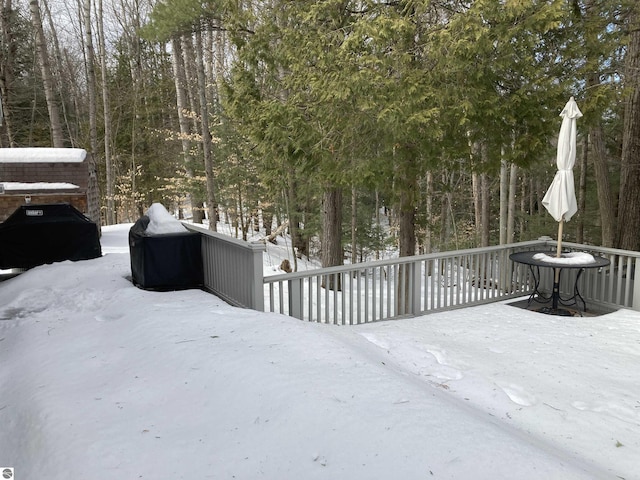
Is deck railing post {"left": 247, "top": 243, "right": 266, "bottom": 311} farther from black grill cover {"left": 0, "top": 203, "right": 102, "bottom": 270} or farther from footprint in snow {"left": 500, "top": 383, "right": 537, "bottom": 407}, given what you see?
black grill cover {"left": 0, "top": 203, "right": 102, "bottom": 270}

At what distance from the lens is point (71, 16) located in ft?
85.5

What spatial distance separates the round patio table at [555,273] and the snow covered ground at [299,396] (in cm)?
77

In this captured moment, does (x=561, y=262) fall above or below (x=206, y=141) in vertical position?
below

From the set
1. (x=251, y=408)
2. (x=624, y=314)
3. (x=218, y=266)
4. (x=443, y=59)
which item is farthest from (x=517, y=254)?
(x=251, y=408)

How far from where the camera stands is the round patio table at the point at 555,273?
6.47m

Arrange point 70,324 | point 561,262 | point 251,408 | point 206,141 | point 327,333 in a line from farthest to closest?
point 206,141
point 561,262
point 70,324
point 327,333
point 251,408

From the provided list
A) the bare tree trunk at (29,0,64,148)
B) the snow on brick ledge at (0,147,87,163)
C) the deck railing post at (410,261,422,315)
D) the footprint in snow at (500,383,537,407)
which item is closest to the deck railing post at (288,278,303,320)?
the deck railing post at (410,261,422,315)

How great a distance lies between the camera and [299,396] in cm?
335

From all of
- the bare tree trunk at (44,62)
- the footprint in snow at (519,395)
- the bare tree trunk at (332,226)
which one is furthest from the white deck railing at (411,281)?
the bare tree trunk at (44,62)

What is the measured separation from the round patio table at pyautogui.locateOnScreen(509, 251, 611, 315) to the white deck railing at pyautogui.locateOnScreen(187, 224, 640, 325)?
142 millimetres

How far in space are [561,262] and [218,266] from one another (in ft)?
15.5

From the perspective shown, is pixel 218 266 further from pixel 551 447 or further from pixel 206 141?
pixel 206 141

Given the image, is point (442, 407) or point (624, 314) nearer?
point (442, 407)

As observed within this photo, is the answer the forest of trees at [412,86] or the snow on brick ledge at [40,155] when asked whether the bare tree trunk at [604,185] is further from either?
the snow on brick ledge at [40,155]
